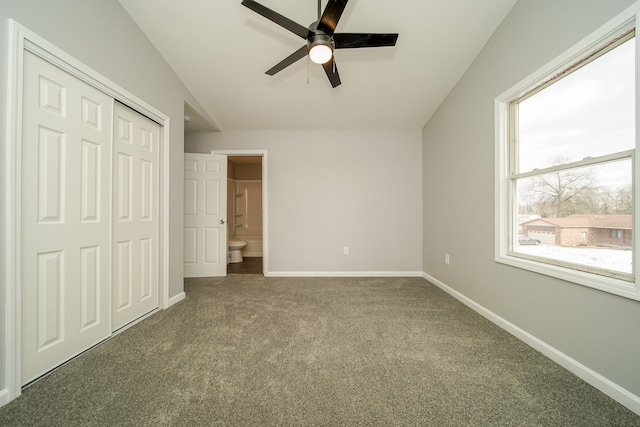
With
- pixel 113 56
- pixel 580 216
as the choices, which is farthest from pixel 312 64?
pixel 580 216

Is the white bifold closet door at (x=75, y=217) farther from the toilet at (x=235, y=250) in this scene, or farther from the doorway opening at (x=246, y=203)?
the doorway opening at (x=246, y=203)

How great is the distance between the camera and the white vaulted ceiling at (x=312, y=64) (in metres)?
2.03

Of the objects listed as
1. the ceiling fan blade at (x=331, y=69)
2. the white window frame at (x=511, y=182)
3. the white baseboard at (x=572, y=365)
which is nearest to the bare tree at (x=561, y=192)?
the white window frame at (x=511, y=182)

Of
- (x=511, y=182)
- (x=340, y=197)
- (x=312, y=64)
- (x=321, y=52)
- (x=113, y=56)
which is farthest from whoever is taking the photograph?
(x=340, y=197)

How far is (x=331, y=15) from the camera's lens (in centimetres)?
147

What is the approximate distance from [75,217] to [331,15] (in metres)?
2.18

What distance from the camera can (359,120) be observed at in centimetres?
358

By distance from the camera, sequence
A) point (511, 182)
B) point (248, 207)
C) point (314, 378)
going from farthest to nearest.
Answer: point (248, 207) → point (511, 182) → point (314, 378)

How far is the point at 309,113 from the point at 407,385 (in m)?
3.27

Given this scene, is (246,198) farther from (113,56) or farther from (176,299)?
(113,56)

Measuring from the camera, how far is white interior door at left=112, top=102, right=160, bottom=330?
200 cm

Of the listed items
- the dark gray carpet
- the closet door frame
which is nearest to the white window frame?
the dark gray carpet

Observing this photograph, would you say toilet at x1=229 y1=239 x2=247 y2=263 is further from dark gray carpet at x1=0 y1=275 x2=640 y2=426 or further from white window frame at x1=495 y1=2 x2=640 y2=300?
white window frame at x1=495 y1=2 x2=640 y2=300

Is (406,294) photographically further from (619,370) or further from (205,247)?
(205,247)
